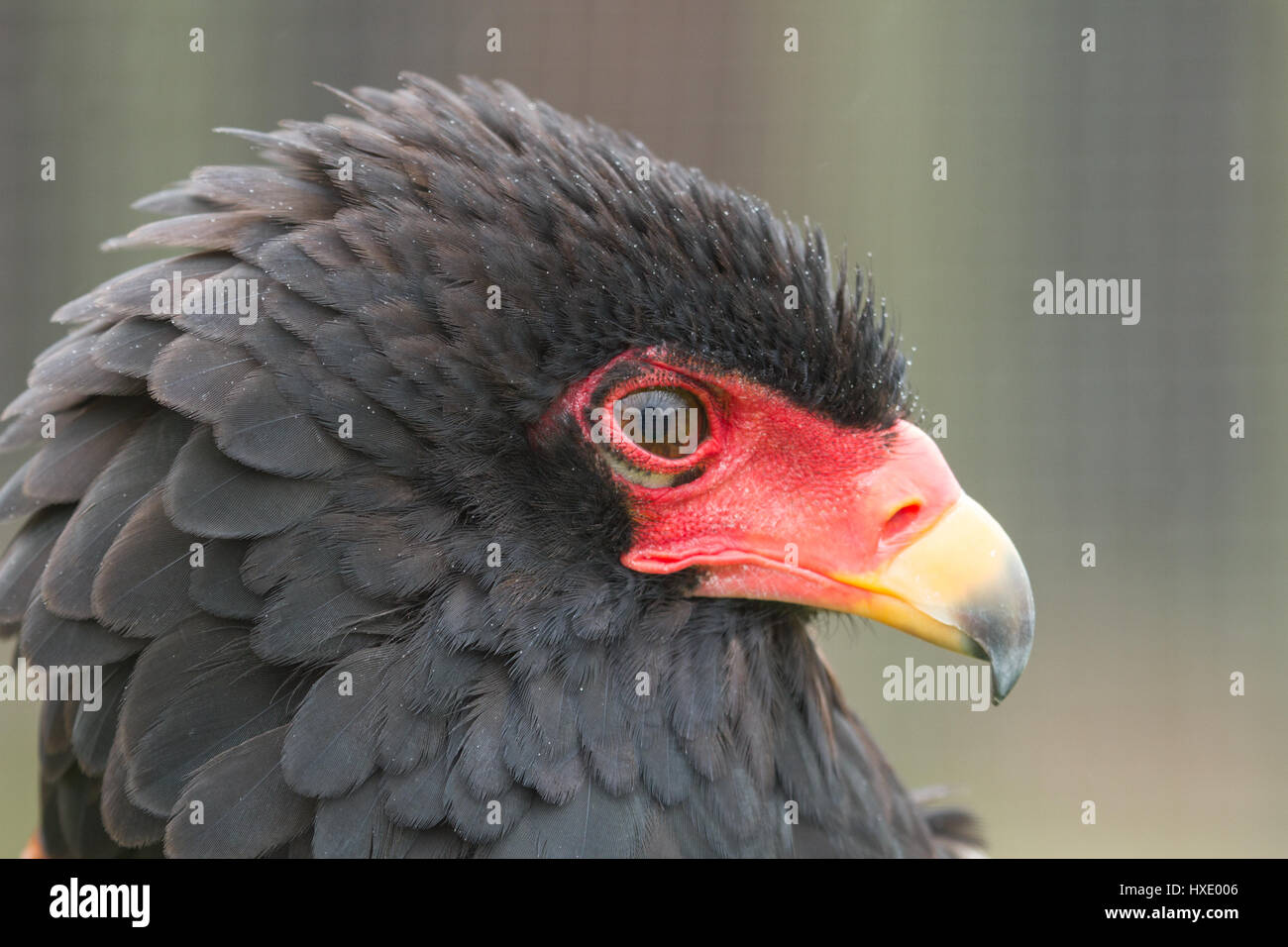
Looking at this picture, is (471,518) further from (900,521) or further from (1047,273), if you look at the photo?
(1047,273)

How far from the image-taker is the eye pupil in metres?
2.76

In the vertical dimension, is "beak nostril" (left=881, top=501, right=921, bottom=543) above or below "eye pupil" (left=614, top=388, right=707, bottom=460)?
below

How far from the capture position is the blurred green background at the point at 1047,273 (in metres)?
7.19

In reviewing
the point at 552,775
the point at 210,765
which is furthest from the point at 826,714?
the point at 210,765

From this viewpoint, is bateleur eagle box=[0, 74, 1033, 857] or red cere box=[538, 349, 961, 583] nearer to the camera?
bateleur eagle box=[0, 74, 1033, 857]

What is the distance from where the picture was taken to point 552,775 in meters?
2.55

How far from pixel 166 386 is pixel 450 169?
79cm

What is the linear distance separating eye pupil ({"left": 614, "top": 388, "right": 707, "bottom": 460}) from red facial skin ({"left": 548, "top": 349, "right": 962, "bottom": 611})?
0.07 ft

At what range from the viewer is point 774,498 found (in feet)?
9.48
